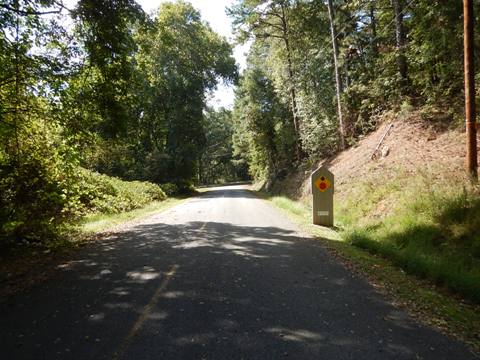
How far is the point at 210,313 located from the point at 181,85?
32757mm

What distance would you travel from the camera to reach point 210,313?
4.80 metres

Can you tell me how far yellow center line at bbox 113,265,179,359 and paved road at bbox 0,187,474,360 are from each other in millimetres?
14

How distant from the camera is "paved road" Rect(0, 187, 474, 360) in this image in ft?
12.7

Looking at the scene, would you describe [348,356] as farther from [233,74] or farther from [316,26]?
[233,74]

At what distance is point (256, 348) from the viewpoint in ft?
12.7

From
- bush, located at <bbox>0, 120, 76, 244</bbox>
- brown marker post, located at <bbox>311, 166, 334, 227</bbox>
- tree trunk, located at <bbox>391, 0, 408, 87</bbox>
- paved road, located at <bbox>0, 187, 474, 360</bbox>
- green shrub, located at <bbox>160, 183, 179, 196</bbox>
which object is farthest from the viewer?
green shrub, located at <bbox>160, 183, 179, 196</bbox>

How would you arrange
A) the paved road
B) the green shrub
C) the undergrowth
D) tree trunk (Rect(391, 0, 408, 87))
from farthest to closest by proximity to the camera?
the green shrub → tree trunk (Rect(391, 0, 408, 87)) → the undergrowth → the paved road

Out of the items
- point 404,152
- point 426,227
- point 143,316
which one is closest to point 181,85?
point 404,152

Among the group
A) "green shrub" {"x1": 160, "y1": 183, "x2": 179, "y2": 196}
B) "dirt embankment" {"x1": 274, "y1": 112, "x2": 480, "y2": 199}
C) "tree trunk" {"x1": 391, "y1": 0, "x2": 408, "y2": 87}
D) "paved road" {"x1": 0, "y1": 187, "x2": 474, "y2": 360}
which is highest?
"tree trunk" {"x1": 391, "y1": 0, "x2": 408, "y2": 87}

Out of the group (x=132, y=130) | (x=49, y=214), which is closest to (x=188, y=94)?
(x=132, y=130)

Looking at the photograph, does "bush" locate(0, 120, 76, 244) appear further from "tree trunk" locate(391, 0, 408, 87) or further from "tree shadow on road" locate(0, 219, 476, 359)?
"tree trunk" locate(391, 0, 408, 87)

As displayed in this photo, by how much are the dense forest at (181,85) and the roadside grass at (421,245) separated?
16.9 feet

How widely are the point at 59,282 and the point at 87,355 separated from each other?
3175 mm

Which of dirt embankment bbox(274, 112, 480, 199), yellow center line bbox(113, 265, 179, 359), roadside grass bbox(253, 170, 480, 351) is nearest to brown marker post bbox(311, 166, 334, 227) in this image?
roadside grass bbox(253, 170, 480, 351)
